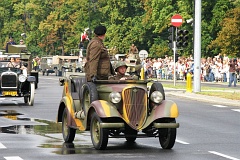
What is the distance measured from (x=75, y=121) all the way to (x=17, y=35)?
111 m

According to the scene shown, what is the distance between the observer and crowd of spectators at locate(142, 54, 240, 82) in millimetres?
58969

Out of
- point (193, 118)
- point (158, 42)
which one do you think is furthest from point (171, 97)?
point (158, 42)

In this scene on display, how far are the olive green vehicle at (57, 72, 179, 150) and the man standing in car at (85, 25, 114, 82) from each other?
33cm

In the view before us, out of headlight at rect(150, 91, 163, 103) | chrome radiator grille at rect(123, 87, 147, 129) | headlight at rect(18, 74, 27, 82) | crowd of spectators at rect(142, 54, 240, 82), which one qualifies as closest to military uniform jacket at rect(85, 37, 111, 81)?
chrome radiator grille at rect(123, 87, 147, 129)

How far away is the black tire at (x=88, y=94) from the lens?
15.5 metres

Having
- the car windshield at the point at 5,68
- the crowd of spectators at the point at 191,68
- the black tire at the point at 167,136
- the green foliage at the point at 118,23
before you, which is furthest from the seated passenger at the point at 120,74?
the green foliage at the point at 118,23

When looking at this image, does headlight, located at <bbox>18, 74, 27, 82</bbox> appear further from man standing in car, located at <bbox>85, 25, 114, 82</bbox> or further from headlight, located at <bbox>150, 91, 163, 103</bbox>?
headlight, located at <bbox>150, 91, 163, 103</bbox>

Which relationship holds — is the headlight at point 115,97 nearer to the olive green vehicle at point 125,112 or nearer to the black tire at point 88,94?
the olive green vehicle at point 125,112

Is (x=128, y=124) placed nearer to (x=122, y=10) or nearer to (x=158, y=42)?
(x=158, y=42)

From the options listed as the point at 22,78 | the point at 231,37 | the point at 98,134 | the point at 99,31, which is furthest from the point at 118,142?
the point at 231,37

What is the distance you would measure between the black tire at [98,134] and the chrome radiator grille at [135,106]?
1.54ft

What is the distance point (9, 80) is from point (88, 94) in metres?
15.7

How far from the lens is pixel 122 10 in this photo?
102 metres

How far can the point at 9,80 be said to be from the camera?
102 ft
